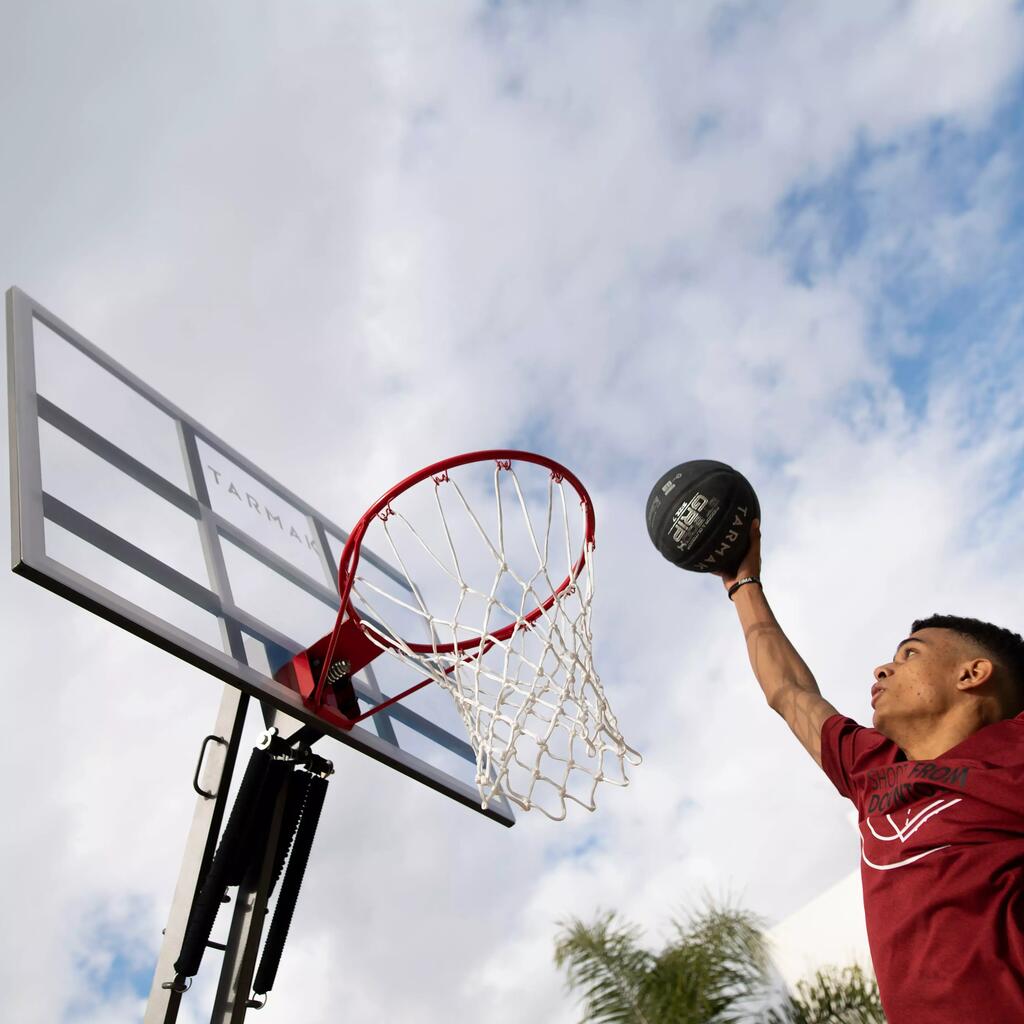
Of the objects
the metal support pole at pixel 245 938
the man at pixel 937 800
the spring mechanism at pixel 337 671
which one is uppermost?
the spring mechanism at pixel 337 671

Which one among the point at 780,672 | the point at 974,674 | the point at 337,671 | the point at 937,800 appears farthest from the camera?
the point at 337,671

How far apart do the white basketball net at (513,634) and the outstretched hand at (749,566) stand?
1.21m

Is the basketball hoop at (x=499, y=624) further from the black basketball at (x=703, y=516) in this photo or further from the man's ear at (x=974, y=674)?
the man's ear at (x=974, y=674)

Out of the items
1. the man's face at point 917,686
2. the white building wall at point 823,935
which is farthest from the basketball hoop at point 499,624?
the white building wall at point 823,935

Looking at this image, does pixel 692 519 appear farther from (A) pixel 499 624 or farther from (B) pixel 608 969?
(B) pixel 608 969

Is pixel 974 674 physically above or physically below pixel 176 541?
below

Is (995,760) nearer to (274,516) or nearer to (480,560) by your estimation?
(480,560)

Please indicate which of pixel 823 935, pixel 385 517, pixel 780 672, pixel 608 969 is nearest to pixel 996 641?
pixel 780 672

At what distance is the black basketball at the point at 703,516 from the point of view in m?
3.20

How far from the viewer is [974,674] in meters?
2.43

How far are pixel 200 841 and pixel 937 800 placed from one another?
322 cm

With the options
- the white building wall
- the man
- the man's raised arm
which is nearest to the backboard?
the man's raised arm

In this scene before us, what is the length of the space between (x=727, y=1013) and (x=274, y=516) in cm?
650

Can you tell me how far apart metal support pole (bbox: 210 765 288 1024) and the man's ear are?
2.97 meters
